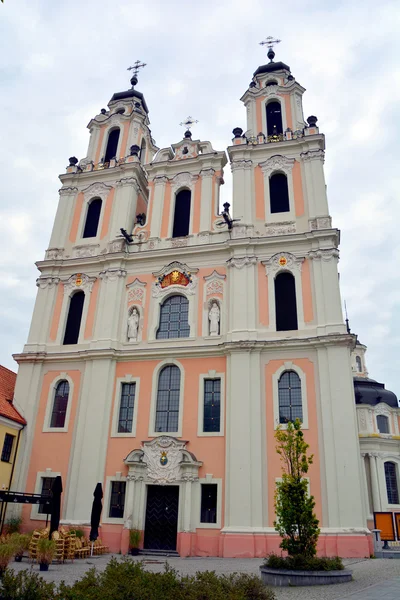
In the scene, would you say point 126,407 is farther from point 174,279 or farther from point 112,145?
point 112,145

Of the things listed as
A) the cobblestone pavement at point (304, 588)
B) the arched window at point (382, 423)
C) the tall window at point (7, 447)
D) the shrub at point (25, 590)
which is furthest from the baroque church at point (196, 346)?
the arched window at point (382, 423)

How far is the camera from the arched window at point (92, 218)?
1140 inches

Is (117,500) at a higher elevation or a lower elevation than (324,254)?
lower

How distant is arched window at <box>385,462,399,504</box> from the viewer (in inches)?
1304

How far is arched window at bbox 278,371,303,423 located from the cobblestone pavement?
5680 millimetres

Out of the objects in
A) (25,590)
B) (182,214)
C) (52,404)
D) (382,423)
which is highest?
(182,214)

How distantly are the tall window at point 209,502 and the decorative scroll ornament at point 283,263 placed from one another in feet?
33.6

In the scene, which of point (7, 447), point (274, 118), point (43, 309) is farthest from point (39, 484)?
point (274, 118)

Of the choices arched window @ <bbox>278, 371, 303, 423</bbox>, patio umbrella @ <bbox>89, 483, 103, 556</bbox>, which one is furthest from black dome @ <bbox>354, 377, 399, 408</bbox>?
patio umbrella @ <bbox>89, 483, 103, 556</bbox>

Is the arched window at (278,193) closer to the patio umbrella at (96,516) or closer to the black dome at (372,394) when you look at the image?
the patio umbrella at (96,516)

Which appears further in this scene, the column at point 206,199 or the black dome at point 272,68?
the black dome at point 272,68

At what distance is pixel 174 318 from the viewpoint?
2483 centimetres

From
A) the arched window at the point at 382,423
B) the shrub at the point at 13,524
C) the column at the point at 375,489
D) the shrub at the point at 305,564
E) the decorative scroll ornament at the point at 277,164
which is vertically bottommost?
the shrub at the point at 305,564

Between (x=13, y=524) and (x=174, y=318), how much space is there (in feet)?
38.3
